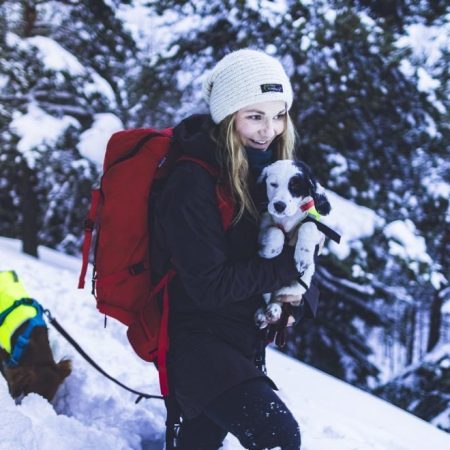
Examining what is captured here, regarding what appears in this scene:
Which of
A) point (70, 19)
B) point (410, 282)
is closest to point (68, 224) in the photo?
point (70, 19)

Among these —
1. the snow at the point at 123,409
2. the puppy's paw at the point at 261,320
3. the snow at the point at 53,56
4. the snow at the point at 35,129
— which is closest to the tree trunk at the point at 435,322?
the snow at the point at 123,409

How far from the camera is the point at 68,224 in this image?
1184cm

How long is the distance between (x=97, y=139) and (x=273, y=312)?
5679 millimetres

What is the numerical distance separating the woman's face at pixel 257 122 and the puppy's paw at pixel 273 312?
2.23 ft

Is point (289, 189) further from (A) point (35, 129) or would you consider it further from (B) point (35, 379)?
(A) point (35, 129)

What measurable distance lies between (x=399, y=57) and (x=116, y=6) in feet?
15.0

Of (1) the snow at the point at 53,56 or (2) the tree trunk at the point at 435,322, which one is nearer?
(1) the snow at the point at 53,56

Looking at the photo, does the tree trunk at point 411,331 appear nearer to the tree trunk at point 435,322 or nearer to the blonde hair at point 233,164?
the tree trunk at point 435,322

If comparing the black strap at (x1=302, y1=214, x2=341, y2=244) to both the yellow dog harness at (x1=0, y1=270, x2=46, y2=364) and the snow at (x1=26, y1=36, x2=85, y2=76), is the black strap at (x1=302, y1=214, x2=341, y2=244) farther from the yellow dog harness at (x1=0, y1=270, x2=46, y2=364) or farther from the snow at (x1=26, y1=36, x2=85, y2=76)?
the snow at (x1=26, y1=36, x2=85, y2=76)

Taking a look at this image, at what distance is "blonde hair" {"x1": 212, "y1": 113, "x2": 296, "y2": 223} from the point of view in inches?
73.5

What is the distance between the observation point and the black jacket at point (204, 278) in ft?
5.72

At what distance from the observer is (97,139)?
23.2 feet

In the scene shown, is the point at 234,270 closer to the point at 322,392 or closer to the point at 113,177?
the point at 113,177

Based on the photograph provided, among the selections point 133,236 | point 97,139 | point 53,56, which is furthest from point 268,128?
point 53,56
